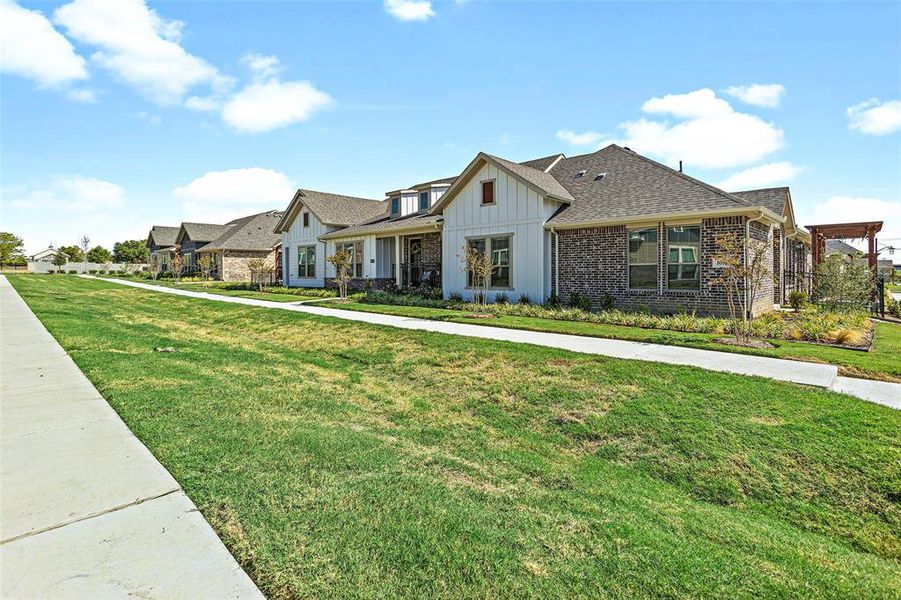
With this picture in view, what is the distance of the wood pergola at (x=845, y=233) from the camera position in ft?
66.4

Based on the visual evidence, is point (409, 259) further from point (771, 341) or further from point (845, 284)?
point (845, 284)

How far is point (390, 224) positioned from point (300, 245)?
882 centimetres

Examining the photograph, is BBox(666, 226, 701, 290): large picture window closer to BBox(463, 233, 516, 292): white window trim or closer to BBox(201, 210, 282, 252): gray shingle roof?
BBox(463, 233, 516, 292): white window trim

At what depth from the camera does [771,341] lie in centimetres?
983

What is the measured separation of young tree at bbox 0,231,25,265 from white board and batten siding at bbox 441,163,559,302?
287ft

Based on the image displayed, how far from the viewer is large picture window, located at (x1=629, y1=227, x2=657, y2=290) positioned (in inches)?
555

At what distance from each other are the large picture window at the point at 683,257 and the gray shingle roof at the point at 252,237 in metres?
31.4

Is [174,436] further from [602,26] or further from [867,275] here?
[867,275]

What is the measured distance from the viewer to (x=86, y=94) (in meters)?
14.7

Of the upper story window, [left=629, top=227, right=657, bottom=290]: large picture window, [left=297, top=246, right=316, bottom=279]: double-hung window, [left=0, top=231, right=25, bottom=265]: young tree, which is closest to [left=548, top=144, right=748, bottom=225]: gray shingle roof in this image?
[left=629, top=227, right=657, bottom=290]: large picture window

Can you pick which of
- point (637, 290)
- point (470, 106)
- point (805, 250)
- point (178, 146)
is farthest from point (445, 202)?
point (805, 250)

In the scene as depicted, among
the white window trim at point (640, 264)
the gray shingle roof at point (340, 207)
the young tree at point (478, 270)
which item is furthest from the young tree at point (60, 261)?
the white window trim at point (640, 264)

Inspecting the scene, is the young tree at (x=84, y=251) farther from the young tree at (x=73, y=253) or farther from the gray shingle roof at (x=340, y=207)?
the gray shingle roof at (x=340, y=207)

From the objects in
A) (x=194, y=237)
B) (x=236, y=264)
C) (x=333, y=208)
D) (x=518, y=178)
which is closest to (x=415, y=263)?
(x=518, y=178)
